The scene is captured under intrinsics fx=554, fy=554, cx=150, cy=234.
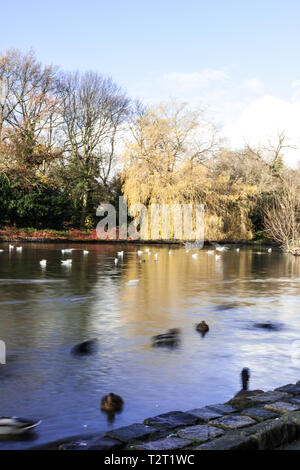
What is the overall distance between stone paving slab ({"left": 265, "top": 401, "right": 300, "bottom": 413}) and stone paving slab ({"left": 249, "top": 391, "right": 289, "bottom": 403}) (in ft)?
0.58

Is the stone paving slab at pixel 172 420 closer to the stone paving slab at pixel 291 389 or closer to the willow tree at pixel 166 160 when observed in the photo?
the stone paving slab at pixel 291 389

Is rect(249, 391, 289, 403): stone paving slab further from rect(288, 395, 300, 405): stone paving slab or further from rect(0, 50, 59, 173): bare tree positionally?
rect(0, 50, 59, 173): bare tree

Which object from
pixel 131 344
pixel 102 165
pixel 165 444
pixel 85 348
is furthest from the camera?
pixel 102 165

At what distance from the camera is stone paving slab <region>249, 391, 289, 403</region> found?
4.93 meters

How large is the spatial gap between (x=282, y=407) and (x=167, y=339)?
372 cm

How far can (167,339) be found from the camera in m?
8.25

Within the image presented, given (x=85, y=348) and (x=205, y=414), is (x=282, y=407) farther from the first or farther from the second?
(x=85, y=348)

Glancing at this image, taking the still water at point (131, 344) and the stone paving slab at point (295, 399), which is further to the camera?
the still water at point (131, 344)

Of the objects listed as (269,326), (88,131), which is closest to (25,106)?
(88,131)

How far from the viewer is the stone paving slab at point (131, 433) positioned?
4168 millimetres

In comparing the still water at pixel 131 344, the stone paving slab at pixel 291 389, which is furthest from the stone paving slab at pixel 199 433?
the stone paving slab at pixel 291 389

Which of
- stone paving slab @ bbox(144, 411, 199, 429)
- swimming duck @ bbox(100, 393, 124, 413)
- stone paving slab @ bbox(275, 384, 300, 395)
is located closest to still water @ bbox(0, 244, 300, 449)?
swimming duck @ bbox(100, 393, 124, 413)

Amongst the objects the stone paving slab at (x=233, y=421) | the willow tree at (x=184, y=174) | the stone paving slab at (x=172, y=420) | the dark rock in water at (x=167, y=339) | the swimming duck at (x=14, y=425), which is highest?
the willow tree at (x=184, y=174)

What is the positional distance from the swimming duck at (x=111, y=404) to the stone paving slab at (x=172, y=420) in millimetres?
634
